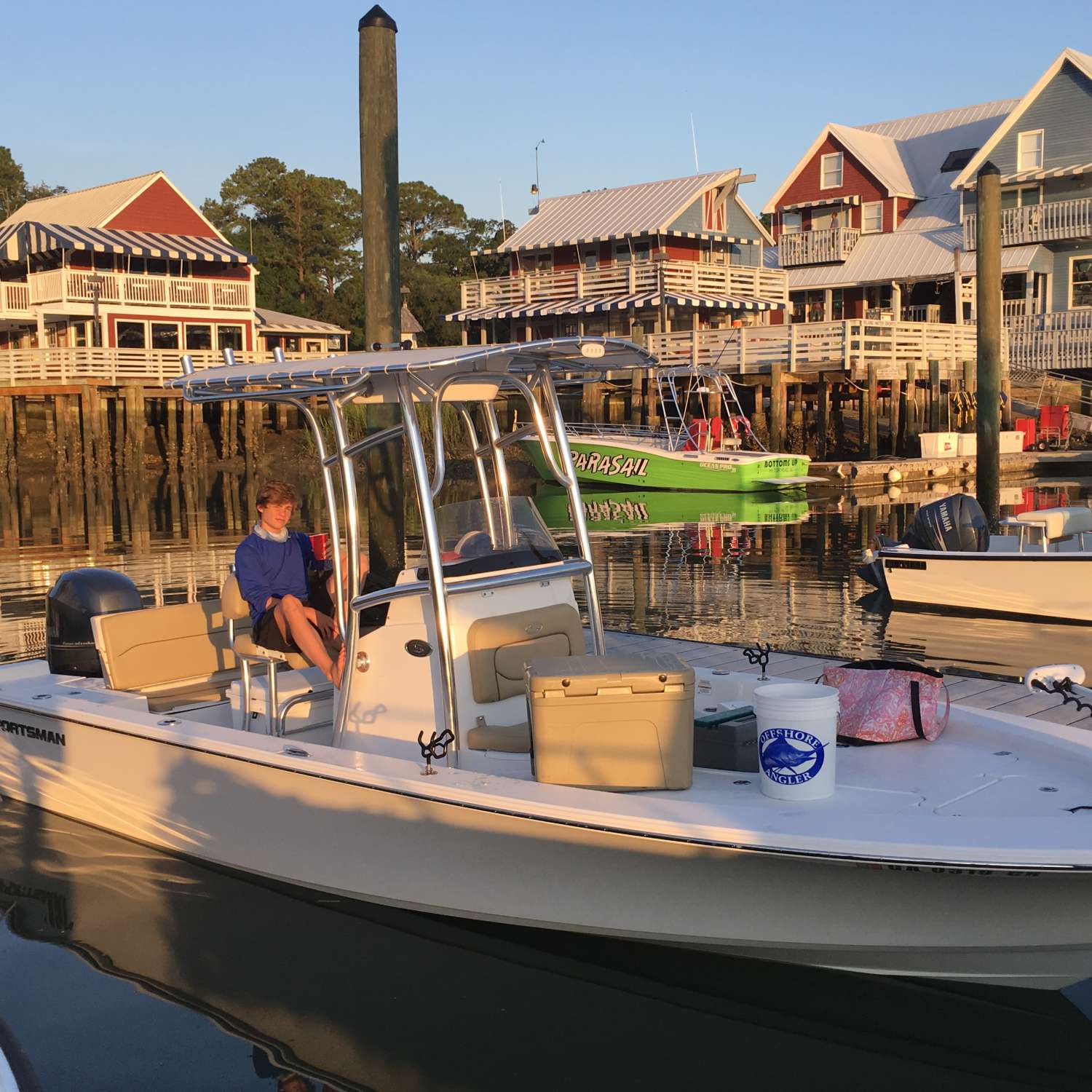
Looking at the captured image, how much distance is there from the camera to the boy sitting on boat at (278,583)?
22.4 feet

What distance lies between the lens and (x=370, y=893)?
19.4ft

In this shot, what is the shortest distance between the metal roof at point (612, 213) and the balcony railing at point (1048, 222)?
982 centimetres

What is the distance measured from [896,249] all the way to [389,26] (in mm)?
39388

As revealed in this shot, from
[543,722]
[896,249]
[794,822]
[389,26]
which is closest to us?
[794,822]

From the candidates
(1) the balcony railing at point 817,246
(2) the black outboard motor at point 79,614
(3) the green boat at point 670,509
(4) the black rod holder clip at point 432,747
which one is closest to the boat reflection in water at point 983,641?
(4) the black rod holder clip at point 432,747

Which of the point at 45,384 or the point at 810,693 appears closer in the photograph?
the point at 810,693

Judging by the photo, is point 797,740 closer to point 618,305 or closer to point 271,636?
point 271,636

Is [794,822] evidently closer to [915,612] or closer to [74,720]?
Answer: [74,720]

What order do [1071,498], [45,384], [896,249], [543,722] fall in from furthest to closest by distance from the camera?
[896,249], [45,384], [1071,498], [543,722]

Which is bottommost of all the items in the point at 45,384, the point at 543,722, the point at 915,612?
the point at 915,612

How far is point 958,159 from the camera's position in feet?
158

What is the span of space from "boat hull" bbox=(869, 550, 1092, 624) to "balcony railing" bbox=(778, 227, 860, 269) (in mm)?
34816

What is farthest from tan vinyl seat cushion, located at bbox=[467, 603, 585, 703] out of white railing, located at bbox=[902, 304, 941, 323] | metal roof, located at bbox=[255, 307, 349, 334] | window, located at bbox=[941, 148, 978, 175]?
window, located at bbox=[941, 148, 978, 175]

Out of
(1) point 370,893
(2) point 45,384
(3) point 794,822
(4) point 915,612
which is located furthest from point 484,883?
→ (2) point 45,384
